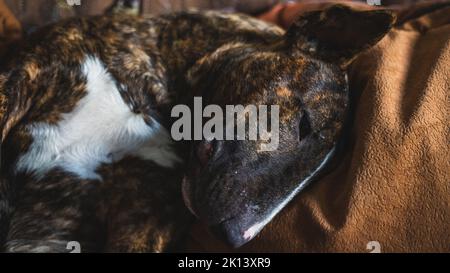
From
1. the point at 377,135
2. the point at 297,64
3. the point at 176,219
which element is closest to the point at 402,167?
the point at 377,135

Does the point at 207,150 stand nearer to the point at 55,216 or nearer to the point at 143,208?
the point at 143,208

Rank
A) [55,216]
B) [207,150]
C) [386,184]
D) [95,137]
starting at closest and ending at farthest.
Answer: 1. [386,184]
2. [207,150]
3. [55,216]
4. [95,137]

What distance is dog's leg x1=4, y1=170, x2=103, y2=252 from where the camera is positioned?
1478mm

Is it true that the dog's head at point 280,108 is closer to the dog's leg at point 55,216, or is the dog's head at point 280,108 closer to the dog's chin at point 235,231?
the dog's chin at point 235,231

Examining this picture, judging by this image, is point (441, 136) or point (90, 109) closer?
point (441, 136)

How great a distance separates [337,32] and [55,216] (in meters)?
1.00

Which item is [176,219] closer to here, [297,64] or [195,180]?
[195,180]

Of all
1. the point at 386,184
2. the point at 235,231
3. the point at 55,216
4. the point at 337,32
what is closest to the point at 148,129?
the point at 55,216

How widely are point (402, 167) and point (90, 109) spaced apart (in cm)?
97

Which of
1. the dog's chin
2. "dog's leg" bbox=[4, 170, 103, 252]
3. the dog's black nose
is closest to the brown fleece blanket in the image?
the dog's chin

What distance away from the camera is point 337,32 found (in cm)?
158

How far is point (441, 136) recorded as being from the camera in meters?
1.27
